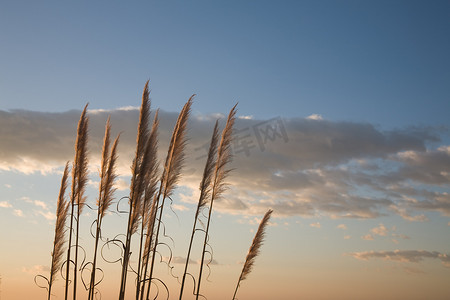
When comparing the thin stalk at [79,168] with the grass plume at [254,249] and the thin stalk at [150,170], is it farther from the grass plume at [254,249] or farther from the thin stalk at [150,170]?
the grass plume at [254,249]

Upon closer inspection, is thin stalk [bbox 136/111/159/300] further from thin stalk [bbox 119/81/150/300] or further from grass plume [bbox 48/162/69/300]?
grass plume [bbox 48/162/69/300]

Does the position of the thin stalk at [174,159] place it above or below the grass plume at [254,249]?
above

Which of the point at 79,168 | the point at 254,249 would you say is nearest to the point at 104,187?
the point at 79,168

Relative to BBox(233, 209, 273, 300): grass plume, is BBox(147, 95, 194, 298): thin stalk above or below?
above

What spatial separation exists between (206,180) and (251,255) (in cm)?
124

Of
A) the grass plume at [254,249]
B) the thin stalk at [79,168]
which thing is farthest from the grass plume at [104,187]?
the grass plume at [254,249]

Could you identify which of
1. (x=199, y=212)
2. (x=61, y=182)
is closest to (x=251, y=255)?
(x=199, y=212)

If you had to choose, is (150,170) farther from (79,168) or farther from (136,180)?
(79,168)

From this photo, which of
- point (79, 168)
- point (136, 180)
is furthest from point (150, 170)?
point (79, 168)

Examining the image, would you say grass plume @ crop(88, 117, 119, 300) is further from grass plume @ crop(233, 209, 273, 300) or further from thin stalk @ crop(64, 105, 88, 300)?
grass plume @ crop(233, 209, 273, 300)

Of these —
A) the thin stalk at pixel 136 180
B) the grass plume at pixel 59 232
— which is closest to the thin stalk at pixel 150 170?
the thin stalk at pixel 136 180

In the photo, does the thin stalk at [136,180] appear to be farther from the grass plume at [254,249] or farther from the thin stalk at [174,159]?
the grass plume at [254,249]

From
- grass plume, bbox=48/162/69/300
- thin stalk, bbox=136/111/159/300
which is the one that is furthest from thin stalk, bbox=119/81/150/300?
grass plume, bbox=48/162/69/300

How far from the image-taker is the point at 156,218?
15.1 ft
